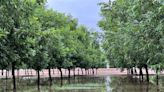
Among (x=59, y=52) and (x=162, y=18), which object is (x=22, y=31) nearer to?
(x=162, y=18)

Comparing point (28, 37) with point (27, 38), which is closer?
point (28, 37)

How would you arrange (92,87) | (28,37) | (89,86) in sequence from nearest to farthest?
1. (28,37)
2. (92,87)
3. (89,86)

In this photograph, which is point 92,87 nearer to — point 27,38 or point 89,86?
point 89,86

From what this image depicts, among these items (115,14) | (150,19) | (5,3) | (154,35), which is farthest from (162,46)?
(115,14)

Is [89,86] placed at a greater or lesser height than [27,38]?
lesser

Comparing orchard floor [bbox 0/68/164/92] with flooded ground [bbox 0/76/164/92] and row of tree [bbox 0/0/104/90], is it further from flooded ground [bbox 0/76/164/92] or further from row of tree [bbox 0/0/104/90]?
row of tree [bbox 0/0/104/90]

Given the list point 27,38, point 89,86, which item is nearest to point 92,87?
point 89,86

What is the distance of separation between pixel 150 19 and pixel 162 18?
0.54 m

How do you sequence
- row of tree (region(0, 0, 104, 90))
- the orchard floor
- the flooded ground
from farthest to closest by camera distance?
the orchard floor, the flooded ground, row of tree (region(0, 0, 104, 90))

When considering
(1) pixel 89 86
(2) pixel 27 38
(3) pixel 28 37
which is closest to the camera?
(3) pixel 28 37

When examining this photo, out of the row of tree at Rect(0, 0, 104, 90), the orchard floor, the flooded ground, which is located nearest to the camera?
the row of tree at Rect(0, 0, 104, 90)

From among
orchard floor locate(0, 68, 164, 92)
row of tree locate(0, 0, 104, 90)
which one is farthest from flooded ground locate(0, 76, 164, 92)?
row of tree locate(0, 0, 104, 90)

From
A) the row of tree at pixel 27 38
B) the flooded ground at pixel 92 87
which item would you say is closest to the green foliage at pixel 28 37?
the row of tree at pixel 27 38

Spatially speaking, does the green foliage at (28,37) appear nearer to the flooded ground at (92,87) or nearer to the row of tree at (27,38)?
the row of tree at (27,38)
